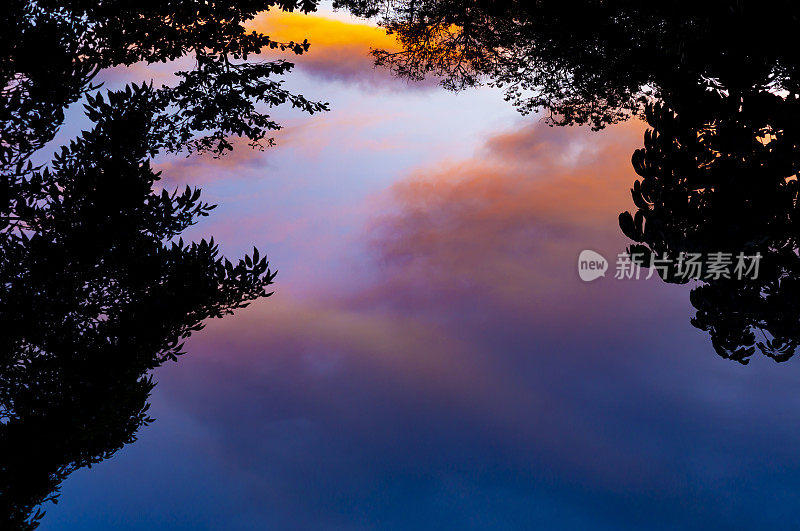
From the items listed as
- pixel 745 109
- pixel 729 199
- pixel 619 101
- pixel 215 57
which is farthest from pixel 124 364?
pixel 619 101

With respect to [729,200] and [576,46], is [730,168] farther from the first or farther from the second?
[576,46]

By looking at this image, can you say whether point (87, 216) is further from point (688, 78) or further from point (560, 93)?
point (560, 93)

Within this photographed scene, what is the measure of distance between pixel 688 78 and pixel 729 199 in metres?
2.70

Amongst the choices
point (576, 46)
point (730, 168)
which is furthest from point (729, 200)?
point (576, 46)

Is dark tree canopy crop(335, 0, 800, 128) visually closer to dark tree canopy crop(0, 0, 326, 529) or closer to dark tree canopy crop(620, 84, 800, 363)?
dark tree canopy crop(620, 84, 800, 363)

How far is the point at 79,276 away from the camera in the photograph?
1230 cm

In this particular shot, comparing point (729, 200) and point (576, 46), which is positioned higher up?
point (576, 46)

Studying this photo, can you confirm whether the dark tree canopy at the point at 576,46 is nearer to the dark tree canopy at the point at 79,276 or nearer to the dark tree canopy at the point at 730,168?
the dark tree canopy at the point at 730,168

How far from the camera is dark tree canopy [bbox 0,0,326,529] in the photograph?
464 inches

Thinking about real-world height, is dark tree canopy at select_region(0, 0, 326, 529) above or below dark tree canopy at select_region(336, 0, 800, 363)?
below

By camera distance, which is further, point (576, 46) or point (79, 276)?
point (576, 46)

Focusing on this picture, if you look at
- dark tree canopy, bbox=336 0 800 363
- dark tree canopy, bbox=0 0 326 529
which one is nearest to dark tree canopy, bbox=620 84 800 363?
dark tree canopy, bbox=336 0 800 363

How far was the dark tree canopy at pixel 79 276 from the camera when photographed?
11.8m

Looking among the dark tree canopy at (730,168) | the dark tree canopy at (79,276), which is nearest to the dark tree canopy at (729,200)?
the dark tree canopy at (730,168)
